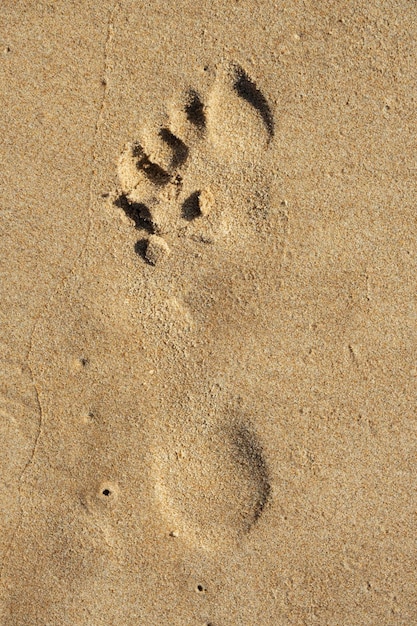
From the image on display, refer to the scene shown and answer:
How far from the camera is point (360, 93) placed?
195 centimetres

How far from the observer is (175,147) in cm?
196

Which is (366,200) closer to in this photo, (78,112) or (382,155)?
(382,155)

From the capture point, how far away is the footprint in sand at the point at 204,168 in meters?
1.95

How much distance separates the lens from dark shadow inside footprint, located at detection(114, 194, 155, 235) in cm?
198

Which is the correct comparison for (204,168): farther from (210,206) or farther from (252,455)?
(252,455)

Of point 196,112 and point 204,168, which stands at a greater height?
point 196,112

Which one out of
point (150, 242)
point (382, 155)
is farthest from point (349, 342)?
point (150, 242)

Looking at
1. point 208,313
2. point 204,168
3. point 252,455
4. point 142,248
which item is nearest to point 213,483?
point 252,455

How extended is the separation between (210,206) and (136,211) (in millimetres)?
259

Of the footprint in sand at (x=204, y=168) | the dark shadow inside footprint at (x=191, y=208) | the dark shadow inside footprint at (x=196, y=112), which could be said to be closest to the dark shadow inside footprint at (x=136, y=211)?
the footprint in sand at (x=204, y=168)

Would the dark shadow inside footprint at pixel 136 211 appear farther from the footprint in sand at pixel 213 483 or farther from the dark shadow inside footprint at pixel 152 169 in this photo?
the footprint in sand at pixel 213 483

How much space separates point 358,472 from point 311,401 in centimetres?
30

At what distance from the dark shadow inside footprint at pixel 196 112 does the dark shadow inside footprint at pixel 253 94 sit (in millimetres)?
136

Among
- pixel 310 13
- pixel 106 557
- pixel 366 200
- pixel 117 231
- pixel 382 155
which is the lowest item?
pixel 106 557
